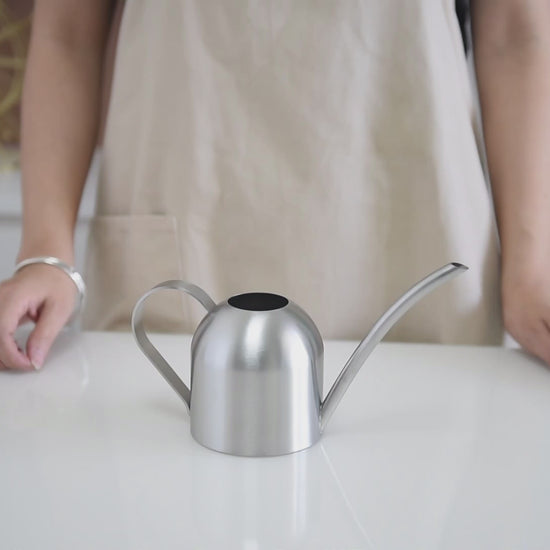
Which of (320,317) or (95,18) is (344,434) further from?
(95,18)

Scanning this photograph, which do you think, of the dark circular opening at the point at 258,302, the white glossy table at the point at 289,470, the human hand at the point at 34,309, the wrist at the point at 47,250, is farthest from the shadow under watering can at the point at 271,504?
the wrist at the point at 47,250

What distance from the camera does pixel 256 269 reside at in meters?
0.79

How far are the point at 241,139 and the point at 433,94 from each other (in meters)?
0.20

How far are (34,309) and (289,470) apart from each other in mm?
325

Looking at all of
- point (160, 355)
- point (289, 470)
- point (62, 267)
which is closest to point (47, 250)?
point (62, 267)

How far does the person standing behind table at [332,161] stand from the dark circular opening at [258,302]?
0.82 ft

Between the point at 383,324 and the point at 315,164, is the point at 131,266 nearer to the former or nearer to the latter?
the point at 315,164

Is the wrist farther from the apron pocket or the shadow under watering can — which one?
the shadow under watering can

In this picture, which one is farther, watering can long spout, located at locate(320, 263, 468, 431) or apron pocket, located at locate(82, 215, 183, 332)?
apron pocket, located at locate(82, 215, 183, 332)

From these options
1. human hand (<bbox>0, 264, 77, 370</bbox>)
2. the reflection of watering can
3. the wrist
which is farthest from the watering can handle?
the wrist

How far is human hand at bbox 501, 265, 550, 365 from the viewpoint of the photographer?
0.70m

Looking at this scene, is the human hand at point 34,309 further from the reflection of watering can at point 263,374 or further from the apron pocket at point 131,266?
the reflection of watering can at point 263,374

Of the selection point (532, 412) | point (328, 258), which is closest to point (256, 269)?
point (328, 258)

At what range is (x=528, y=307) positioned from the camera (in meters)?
0.72
